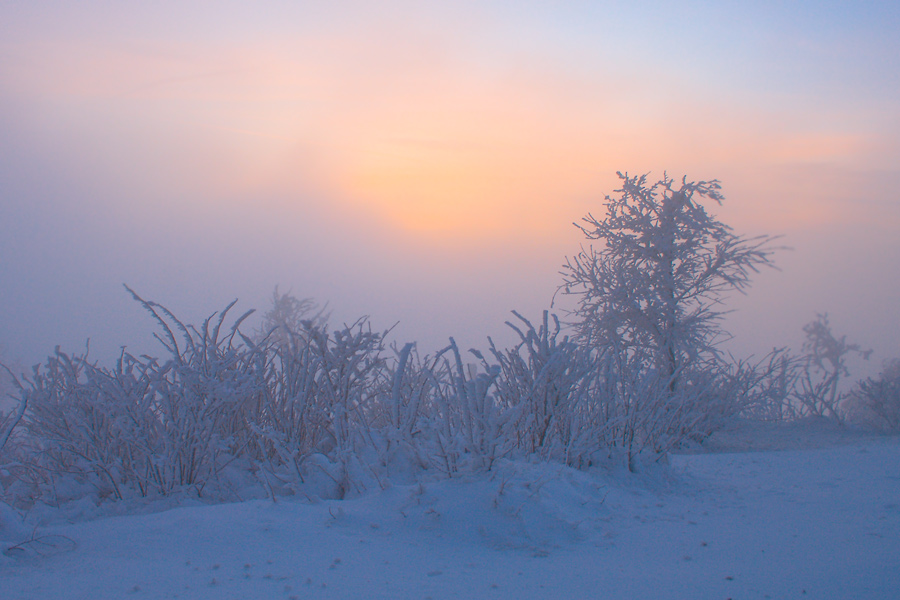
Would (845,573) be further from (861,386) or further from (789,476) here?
(861,386)

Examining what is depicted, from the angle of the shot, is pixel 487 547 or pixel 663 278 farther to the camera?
pixel 663 278

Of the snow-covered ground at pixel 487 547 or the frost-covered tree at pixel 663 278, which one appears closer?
the snow-covered ground at pixel 487 547

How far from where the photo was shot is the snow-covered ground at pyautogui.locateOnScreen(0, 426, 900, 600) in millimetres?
2332

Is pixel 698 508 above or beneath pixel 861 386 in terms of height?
beneath

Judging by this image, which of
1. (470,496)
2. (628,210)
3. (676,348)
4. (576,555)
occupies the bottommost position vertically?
(576,555)

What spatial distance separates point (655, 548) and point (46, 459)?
14.0ft

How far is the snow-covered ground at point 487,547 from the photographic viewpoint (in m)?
2.33

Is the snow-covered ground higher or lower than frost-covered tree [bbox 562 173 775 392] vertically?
lower

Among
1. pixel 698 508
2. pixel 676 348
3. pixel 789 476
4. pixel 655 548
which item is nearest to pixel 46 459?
pixel 655 548

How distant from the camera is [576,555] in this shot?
279 cm

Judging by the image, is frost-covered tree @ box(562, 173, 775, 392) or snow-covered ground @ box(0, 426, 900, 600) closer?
snow-covered ground @ box(0, 426, 900, 600)

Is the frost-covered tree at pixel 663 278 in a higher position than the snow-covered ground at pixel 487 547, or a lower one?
higher

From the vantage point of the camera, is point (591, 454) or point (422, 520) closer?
point (422, 520)

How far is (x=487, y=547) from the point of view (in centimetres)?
289
